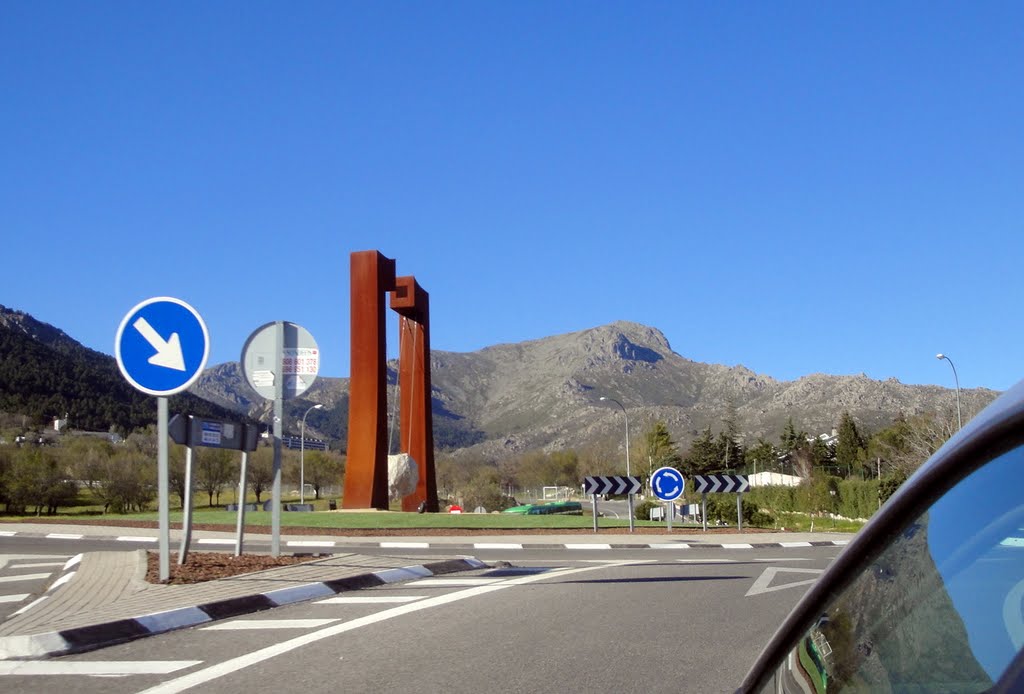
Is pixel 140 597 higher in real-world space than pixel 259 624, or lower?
higher

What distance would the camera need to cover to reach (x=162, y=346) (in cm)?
962

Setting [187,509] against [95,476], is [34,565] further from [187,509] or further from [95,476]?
[95,476]

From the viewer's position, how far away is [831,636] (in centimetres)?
180

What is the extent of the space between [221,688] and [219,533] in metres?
18.1

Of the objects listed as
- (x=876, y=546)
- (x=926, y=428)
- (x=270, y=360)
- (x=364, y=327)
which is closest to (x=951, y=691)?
(x=876, y=546)

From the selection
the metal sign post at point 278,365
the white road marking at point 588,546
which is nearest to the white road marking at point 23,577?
the metal sign post at point 278,365

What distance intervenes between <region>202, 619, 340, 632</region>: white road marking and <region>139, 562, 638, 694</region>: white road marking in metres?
0.21

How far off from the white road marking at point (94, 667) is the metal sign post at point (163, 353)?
3.22m

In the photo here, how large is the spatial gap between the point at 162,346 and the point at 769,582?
7.53 meters

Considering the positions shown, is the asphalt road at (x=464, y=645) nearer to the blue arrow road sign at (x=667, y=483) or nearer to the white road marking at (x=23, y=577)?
the white road marking at (x=23, y=577)

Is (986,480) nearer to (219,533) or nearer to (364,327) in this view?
(219,533)

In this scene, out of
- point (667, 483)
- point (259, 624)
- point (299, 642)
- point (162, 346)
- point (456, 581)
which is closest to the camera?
point (299, 642)

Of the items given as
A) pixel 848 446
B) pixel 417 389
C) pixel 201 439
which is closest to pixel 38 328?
pixel 848 446

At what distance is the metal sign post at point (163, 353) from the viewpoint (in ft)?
30.9
